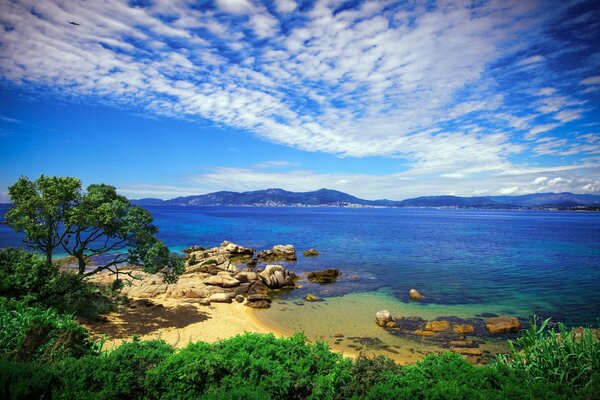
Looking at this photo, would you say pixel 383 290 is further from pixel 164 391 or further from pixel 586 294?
pixel 164 391

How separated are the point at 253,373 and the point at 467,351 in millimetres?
16347

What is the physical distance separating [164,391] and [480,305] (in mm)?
28560

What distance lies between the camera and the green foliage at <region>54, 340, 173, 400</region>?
25.9ft

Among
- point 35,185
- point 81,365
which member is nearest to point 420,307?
point 81,365

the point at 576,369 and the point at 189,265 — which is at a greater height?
the point at 576,369

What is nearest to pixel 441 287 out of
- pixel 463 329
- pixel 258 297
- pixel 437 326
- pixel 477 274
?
pixel 477 274

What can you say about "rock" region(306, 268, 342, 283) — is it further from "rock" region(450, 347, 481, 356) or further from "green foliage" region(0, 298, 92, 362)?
"green foliage" region(0, 298, 92, 362)

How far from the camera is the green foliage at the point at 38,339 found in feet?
30.2

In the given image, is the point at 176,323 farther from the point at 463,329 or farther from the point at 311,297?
the point at 463,329

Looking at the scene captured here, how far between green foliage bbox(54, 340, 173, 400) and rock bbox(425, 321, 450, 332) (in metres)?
19.7

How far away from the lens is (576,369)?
8.99m

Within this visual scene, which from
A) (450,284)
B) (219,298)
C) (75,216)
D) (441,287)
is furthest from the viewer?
(450,284)

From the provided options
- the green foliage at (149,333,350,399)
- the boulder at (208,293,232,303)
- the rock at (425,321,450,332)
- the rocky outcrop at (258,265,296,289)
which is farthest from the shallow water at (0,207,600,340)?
the green foliage at (149,333,350,399)

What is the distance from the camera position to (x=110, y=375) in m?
8.19
